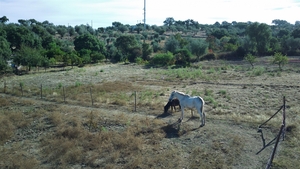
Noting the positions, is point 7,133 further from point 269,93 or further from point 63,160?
point 269,93

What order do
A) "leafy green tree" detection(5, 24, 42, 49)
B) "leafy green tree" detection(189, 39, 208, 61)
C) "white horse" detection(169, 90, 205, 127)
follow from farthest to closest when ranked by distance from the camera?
1. "leafy green tree" detection(5, 24, 42, 49)
2. "leafy green tree" detection(189, 39, 208, 61)
3. "white horse" detection(169, 90, 205, 127)

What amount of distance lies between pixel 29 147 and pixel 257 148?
10.9m

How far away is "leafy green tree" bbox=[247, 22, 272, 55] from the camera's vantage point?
53500 millimetres

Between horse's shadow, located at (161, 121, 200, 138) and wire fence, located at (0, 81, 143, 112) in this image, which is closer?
horse's shadow, located at (161, 121, 200, 138)

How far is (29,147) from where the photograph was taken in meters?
12.8

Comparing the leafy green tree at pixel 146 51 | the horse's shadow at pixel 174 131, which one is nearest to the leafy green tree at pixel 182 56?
the leafy green tree at pixel 146 51

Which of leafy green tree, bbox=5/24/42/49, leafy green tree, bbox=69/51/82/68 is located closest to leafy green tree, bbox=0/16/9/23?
leafy green tree, bbox=5/24/42/49

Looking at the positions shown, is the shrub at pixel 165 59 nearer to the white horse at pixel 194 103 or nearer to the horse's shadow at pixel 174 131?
the white horse at pixel 194 103

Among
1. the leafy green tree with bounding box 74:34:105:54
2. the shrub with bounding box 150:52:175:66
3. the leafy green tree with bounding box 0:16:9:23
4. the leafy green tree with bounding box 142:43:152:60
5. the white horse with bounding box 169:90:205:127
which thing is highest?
the leafy green tree with bounding box 0:16:9:23

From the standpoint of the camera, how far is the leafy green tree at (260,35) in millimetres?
53500

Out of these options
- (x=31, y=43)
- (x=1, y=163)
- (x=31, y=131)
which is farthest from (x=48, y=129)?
(x=31, y=43)

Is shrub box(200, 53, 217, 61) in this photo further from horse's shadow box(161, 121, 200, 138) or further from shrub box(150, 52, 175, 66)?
horse's shadow box(161, 121, 200, 138)

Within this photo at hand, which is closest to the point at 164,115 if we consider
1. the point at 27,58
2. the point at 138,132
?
the point at 138,132

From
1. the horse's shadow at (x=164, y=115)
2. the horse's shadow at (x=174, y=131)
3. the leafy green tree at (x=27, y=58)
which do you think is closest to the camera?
the horse's shadow at (x=174, y=131)
